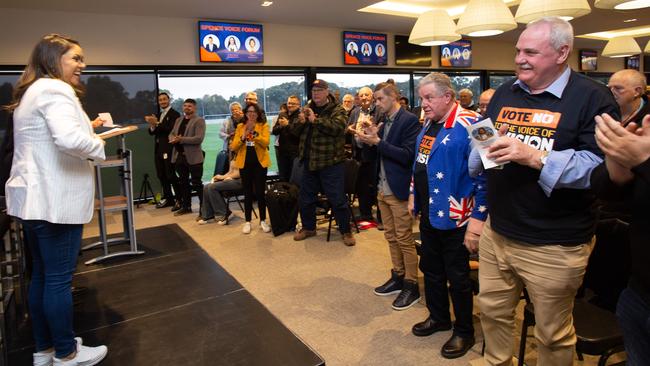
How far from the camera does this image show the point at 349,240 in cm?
438

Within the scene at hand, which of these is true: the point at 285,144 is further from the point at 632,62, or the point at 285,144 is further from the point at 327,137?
the point at 632,62

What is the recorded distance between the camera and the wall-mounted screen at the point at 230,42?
6.80 meters

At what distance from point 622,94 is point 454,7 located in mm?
4934

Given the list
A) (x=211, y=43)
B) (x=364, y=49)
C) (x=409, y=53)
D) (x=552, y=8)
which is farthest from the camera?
(x=409, y=53)

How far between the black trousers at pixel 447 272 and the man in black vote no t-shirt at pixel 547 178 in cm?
57

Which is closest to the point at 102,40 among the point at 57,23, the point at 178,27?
the point at 57,23

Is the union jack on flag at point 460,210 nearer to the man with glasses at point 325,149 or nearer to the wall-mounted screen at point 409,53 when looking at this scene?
the man with glasses at point 325,149

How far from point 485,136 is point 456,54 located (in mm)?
8758

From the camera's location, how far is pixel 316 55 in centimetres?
786

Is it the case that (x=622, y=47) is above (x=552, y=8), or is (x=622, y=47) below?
above

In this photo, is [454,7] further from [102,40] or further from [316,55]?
[102,40]

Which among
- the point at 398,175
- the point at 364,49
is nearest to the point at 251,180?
the point at 398,175

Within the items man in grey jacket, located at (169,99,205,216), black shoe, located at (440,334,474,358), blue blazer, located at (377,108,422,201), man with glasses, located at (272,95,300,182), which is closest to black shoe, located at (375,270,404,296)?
blue blazer, located at (377,108,422,201)

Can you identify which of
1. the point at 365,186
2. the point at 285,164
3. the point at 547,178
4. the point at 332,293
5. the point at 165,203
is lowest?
the point at 332,293
